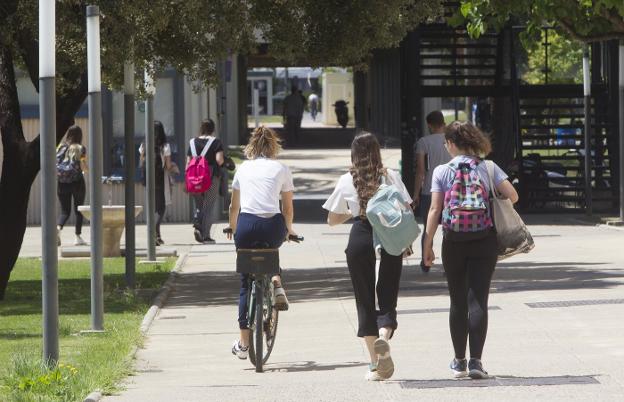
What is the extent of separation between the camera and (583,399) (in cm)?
822

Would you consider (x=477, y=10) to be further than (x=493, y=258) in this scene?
Yes

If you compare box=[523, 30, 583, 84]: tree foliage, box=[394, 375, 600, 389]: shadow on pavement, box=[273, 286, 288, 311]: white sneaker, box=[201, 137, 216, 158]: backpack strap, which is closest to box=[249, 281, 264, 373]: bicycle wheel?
box=[273, 286, 288, 311]: white sneaker

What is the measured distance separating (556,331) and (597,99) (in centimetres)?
1611

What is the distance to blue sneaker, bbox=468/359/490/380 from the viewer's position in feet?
29.5

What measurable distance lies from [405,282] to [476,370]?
20.8 feet

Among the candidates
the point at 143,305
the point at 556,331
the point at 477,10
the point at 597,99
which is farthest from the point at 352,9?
the point at 597,99

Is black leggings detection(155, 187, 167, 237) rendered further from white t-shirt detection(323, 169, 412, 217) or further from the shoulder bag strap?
the shoulder bag strap

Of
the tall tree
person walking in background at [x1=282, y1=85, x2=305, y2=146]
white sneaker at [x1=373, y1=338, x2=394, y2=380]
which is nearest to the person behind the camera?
white sneaker at [x1=373, y1=338, x2=394, y2=380]

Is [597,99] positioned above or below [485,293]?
above

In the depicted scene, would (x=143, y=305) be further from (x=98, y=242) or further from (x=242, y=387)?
(x=242, y=387)

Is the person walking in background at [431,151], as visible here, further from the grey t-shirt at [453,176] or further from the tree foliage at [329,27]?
the grey t-shirt at [453,176]

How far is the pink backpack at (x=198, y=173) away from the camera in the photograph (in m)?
20.2

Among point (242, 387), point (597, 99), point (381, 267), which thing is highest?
point (597, 99)

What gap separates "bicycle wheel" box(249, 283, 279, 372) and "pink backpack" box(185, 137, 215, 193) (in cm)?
1028
